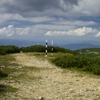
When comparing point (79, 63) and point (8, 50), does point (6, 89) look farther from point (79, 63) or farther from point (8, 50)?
point (8, 50)

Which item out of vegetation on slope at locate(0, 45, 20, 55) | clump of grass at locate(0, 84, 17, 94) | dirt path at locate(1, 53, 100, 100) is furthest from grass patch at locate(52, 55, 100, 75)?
Result: vegetation on slope at locate(0, 45, 20, 55)

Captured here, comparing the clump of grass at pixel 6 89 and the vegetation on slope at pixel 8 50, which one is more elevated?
the vegetation on slope at pixel 8 50

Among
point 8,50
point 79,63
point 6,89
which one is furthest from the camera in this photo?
point 8,50

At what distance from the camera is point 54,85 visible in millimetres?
17438

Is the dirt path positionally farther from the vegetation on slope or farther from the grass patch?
the vegetation on slope

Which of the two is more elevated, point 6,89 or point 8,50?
point 8,50

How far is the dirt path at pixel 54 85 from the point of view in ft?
47.7

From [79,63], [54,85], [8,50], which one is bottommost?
[54,85]

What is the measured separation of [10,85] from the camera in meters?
16.5

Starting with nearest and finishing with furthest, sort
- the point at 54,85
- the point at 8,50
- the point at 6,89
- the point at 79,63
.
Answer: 1. the point at 6,89
2. the point at 54,85
3. the point at 79,63
4. the point at 8,50

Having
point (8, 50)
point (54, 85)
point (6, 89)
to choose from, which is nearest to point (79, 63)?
point (54, 85)

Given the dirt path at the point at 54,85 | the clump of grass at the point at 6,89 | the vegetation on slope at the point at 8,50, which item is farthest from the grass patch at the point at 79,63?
the vegetation on slope at the point at 8,50

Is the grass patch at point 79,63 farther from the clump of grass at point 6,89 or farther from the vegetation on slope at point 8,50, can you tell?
the vegetation on slope at point 8,50

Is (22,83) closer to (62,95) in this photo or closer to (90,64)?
(62,95)
